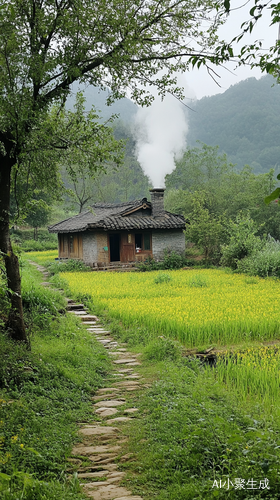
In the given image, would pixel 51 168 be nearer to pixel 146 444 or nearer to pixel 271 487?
pixel 146 444

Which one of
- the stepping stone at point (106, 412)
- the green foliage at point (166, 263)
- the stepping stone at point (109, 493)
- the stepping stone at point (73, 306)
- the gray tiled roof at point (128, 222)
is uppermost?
the gray tiled roof at point (128, 222)

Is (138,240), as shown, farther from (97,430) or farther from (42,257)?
(97,430)

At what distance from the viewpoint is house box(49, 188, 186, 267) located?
2495 cm

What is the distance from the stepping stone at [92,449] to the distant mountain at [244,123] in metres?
70.5

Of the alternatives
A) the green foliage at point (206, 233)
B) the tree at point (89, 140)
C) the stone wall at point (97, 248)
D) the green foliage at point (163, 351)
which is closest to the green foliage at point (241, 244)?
the green foliage at point (206, 233)

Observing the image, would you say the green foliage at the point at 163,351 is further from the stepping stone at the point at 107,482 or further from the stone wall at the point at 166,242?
the stone wall at the point at 166,242

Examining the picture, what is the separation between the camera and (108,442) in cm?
438

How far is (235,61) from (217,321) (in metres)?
6.19

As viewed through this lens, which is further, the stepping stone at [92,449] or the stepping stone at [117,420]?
the stepping stone at [117,420]

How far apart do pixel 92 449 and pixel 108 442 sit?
0.80 ft

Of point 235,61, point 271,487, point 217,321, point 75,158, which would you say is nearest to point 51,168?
point 75,158

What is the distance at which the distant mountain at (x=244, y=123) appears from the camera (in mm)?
74000

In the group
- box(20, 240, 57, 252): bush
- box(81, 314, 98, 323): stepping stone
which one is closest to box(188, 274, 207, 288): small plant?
box(81, 314, 98, 323): stepping stone

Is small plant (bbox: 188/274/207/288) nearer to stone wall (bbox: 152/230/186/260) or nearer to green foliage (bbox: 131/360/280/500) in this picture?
stone wall (bbox: 152/230/186/260)
